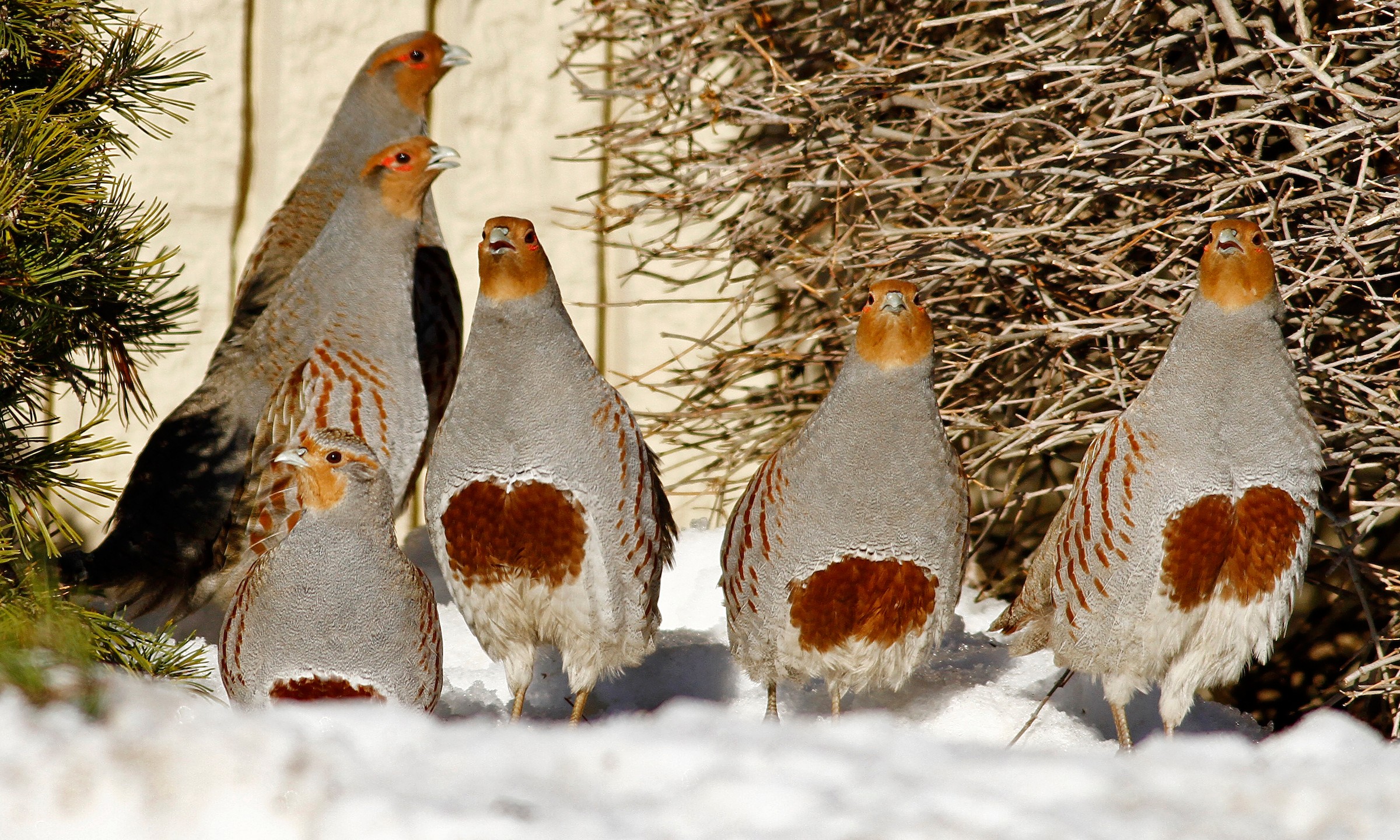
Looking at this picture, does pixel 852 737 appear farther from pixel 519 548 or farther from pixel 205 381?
pixel 205 381

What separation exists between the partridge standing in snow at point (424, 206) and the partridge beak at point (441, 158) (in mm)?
446

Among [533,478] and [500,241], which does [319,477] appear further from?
[500,241]

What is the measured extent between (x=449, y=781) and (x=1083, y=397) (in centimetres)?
254

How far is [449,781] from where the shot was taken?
1.22 meters

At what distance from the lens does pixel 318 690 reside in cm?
232

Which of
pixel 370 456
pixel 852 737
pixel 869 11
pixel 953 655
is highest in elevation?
pixel 869 11

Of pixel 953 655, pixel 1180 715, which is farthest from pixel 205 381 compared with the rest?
pixel 1180 715

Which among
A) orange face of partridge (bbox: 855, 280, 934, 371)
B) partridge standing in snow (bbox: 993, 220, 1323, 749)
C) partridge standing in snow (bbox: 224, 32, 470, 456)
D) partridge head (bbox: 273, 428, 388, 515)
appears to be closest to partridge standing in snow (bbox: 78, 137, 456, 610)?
partridge standing in snow (bbox: 224, 32, 470, 456)

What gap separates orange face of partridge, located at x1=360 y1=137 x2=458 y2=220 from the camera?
10.7 ft

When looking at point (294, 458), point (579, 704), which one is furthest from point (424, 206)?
point (579, 704)

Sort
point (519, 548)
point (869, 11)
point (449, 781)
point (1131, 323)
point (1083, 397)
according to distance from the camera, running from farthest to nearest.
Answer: point (869, 11), point (1083, 397), point (1131, 323), point (519, 548), point (449, 781)

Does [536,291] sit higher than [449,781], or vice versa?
[536,291]

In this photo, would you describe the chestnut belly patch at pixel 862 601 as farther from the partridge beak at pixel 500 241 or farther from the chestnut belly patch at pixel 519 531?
the partridge beak at pixel 500 241

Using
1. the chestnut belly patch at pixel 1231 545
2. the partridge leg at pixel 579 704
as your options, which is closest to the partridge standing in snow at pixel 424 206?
the partridge leg at pixel 579 704
